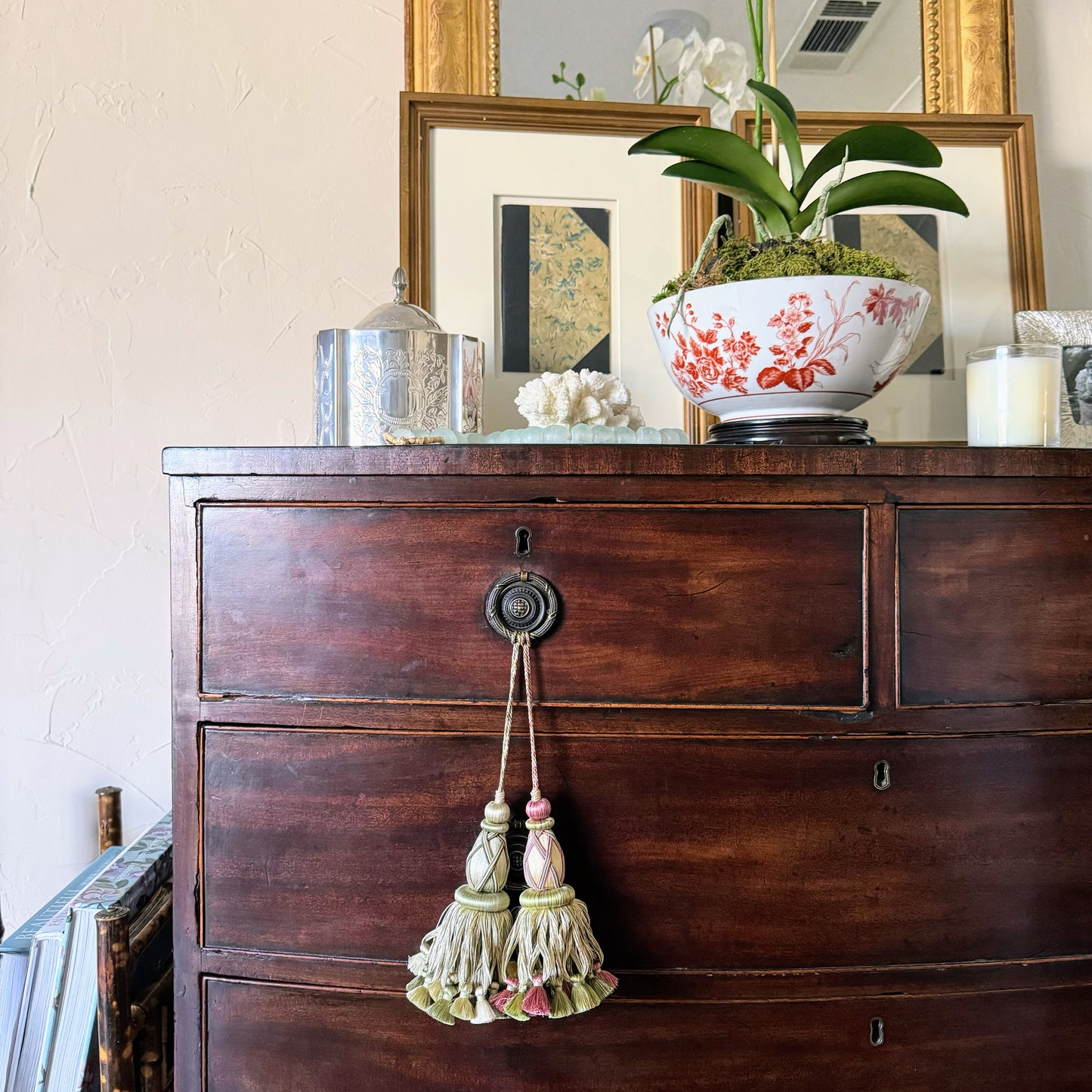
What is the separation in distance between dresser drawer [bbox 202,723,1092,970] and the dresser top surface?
20cm

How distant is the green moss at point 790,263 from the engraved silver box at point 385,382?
0.82 feet

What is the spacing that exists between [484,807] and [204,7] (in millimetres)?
1018

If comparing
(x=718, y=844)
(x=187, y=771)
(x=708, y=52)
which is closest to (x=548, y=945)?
(x=718, y=844)

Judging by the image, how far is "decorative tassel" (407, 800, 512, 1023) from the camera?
559 mm

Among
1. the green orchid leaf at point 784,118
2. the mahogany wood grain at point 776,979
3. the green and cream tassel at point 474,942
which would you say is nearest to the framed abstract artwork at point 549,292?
the green orchid leaf at point 784,118

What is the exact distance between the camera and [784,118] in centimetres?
78

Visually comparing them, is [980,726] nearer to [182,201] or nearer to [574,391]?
[574,391]

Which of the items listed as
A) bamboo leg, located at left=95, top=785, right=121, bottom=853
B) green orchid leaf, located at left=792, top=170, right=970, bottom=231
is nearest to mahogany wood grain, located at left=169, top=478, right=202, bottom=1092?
bamboo leg, located at left=95, top=785, right=121, bottom=853

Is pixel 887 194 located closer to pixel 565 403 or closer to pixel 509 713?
pixel 565 403

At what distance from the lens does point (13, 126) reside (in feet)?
3.29

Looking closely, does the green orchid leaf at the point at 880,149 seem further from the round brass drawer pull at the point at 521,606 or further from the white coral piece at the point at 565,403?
the round brass drawer pull at the point at 521,606

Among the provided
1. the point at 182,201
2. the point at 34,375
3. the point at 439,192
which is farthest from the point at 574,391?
the point at 34,375

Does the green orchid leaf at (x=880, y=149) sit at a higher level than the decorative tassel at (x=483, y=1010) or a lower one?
higher

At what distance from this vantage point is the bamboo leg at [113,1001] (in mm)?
661
